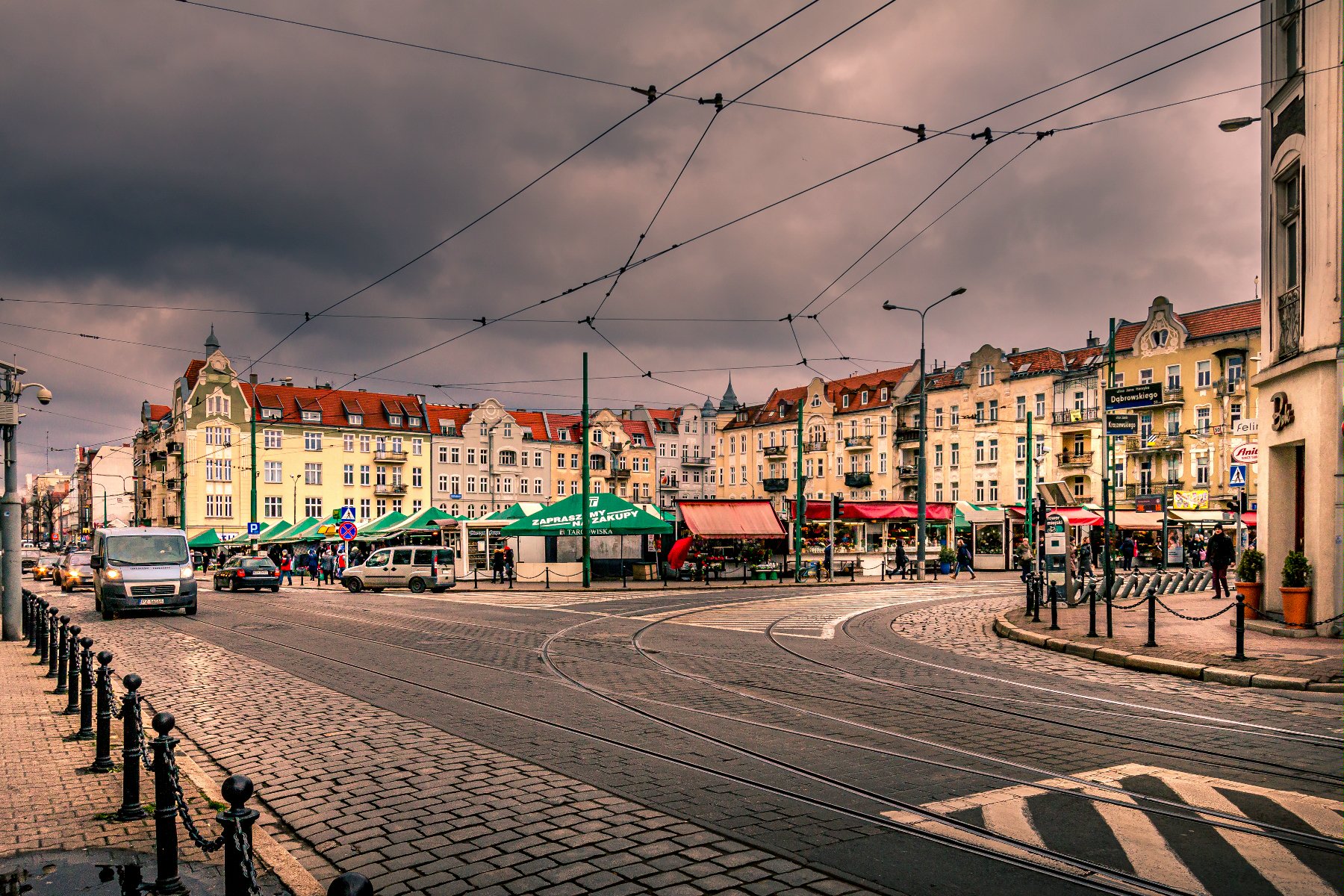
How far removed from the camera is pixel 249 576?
36844 millimetres

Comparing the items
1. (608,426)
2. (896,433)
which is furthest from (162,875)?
(608,426)

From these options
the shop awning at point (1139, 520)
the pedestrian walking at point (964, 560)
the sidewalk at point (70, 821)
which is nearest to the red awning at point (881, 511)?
A: the pedestrian walking at point (964, 560)

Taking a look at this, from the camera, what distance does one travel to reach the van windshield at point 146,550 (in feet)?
74.8

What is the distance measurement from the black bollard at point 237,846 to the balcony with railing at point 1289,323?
685 inches

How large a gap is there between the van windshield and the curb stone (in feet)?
62.2

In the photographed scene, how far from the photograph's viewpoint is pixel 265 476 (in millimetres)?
80938

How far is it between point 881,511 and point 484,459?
52.6m

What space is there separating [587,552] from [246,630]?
1586 centimetres

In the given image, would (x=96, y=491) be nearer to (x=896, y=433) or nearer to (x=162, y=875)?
(x=896, y=433)

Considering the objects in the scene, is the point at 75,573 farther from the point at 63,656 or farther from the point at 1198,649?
the point at 1198,649

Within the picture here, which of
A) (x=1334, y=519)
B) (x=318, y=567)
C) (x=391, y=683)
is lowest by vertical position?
(x=318, y=567)

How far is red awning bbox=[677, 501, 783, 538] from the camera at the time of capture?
3638cm

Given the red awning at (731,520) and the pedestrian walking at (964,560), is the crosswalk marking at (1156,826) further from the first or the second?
the pedestrian walking at (964,560)

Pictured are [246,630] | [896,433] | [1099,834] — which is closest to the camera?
[1099,834]
